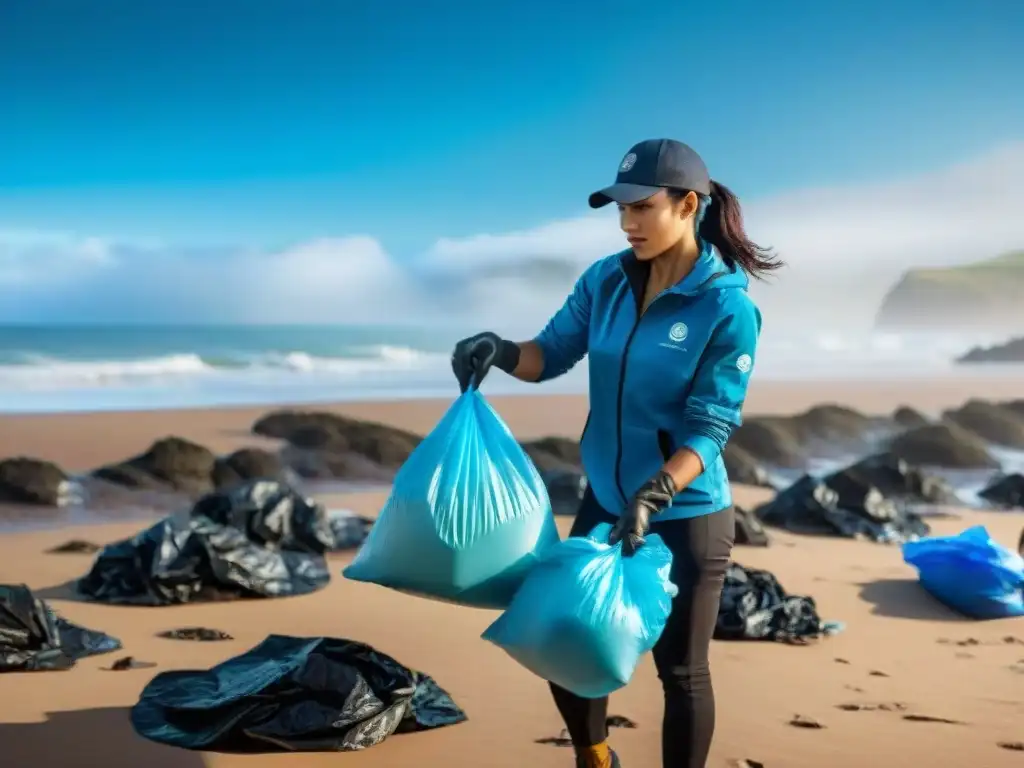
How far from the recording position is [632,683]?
14.9 ft

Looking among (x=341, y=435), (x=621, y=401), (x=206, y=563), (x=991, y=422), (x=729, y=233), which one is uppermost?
(x=729, y=233)

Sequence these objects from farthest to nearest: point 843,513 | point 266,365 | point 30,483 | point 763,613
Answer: point 266,365, point 30,483, point 843,513, point 763,613

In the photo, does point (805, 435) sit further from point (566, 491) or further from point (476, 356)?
point (476, 356)

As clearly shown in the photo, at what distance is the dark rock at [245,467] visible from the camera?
32.2ft

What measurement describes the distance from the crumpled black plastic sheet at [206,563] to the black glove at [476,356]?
9.65ft

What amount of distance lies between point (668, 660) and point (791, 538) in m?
5.19

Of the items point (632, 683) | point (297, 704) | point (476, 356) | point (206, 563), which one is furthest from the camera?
point (206, 563)

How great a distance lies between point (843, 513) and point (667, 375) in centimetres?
561

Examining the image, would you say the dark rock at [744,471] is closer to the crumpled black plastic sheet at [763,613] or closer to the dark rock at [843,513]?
the dark rock at [843,513]

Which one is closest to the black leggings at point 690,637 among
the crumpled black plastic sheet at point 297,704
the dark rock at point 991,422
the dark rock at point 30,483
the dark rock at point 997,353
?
the crumpled black plastic sheet at point 297,704

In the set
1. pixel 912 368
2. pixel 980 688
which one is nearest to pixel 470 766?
pixel 980 688

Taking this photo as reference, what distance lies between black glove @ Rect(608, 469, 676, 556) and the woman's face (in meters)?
0.55

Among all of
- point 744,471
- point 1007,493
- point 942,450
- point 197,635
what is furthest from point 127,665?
point 942,450

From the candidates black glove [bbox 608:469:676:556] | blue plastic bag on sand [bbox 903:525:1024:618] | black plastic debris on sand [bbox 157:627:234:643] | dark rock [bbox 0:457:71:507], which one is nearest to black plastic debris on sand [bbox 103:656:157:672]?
black plastic debris on sand [bbox 157:627:234:643]
